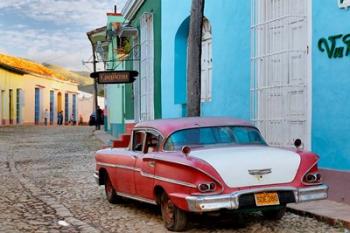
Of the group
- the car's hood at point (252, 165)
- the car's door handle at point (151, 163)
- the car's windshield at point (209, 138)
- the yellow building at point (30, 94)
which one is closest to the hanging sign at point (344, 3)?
the car's windshield at point (209, 138)

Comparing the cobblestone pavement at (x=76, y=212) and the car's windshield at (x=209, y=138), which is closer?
the cobblestone pavement at (x=76, y=212)

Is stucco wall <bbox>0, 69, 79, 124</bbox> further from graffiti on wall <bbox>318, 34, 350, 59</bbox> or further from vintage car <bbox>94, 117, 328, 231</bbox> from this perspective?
vintage car <bbox>94, 117, 328, 231</bbox>

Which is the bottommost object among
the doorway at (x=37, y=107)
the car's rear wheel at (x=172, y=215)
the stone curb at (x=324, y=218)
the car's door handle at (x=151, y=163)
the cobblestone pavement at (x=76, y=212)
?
the cobblestone pavement at (x=76, y=212)

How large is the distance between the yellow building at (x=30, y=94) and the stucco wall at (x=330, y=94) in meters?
34.5

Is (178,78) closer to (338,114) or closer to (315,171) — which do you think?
(338,114)

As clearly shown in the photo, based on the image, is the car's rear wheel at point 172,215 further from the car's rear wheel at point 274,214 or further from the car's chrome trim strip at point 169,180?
the car's rear wheel at point 274,214

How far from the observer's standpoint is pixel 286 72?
9750 mm

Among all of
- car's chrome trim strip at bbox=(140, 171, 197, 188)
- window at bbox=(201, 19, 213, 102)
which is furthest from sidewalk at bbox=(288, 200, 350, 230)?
window at bbox=(201, 19, 213, 102)

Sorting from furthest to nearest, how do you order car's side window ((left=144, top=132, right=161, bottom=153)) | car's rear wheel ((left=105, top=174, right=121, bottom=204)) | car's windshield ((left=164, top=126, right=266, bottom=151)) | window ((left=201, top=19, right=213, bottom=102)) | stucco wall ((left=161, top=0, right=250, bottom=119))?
window ((left=201, top=19, right=213, bottom=102))
stucco wall ((left=161, top=0, right=250, bottom=119))
car's rear wheel ((left=105, top=174, right=121, bottom=204))
car's side window ((left=144, top=132, right=161, bottom=153))
car's windshield ((left=164, top=126, right=266, bottom=151))

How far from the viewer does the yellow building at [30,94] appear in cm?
4281

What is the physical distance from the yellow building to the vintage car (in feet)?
115

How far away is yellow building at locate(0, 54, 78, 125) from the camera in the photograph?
4281cm

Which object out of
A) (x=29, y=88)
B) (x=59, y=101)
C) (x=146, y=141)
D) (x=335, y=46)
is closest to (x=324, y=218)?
(x=146, y=141)

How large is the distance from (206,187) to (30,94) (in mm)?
42794
